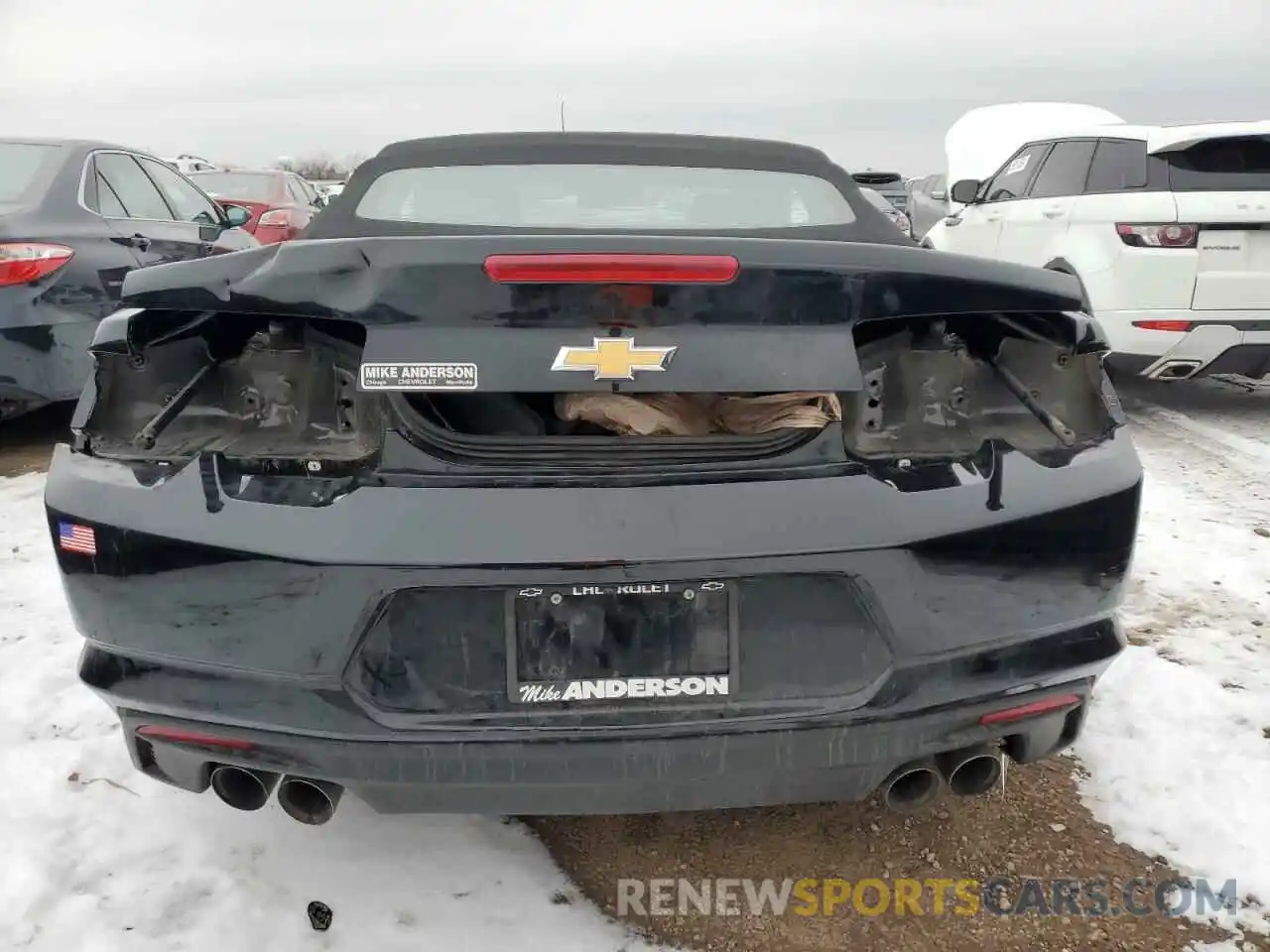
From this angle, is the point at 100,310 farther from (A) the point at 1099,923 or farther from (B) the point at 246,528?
(A) the point at 1099,923

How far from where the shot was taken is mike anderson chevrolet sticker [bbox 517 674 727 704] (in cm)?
162

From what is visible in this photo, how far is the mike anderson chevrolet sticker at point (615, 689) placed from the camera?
162cm

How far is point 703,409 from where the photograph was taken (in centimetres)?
191

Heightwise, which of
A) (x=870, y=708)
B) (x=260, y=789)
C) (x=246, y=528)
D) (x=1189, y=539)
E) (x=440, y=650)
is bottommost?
(x=1189, y=539)

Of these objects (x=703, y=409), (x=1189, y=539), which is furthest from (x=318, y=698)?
(x=1189, y=539)

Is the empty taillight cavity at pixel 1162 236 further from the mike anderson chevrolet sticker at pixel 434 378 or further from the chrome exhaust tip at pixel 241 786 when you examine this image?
the chrome exhaust tip at pixel 241 786

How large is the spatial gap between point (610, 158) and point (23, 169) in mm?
3900

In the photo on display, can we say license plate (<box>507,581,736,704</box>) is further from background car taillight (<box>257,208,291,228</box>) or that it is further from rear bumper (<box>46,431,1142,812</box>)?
background car taillight (<box>257,208,291,228</box>)

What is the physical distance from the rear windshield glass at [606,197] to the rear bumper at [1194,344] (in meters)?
3.57

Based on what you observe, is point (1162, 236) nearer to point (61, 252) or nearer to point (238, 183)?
point (61, 252)

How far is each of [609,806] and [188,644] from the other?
773 millimetres

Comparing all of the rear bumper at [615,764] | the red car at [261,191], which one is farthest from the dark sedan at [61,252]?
the red car at [261,191]

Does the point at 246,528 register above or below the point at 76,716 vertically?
above

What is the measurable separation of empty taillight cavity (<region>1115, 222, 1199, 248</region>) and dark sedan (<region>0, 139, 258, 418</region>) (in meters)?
5.52
